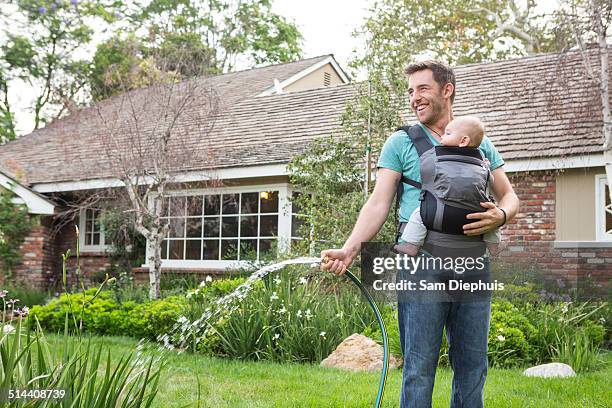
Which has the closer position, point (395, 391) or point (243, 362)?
point (395, 391)

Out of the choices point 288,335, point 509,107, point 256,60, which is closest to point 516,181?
point 509,107

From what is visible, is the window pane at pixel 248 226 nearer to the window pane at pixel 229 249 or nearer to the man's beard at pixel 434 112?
the window pane at pixel 229 249

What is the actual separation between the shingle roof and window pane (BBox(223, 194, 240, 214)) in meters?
0.75

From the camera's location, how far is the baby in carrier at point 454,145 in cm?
273

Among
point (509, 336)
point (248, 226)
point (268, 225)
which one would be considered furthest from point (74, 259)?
point (509, 336)

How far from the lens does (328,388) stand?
17.9 feet

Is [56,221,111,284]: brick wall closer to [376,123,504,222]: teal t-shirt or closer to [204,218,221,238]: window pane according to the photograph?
[204,218,221,238]: window pane

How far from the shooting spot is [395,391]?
5363mm

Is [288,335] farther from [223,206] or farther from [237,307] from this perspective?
[223,206]

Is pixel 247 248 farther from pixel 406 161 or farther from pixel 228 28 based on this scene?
pixel 228 28

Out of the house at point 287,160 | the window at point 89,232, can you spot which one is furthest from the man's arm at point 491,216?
the window at point 89,232

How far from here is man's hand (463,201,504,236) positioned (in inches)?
104

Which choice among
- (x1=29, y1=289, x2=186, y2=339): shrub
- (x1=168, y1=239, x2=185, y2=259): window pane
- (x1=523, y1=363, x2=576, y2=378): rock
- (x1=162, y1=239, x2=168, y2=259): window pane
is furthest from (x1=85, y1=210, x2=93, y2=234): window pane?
(x1=523, y1=363, x2=576, y2=378): rock

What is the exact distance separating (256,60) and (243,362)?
25897mm
